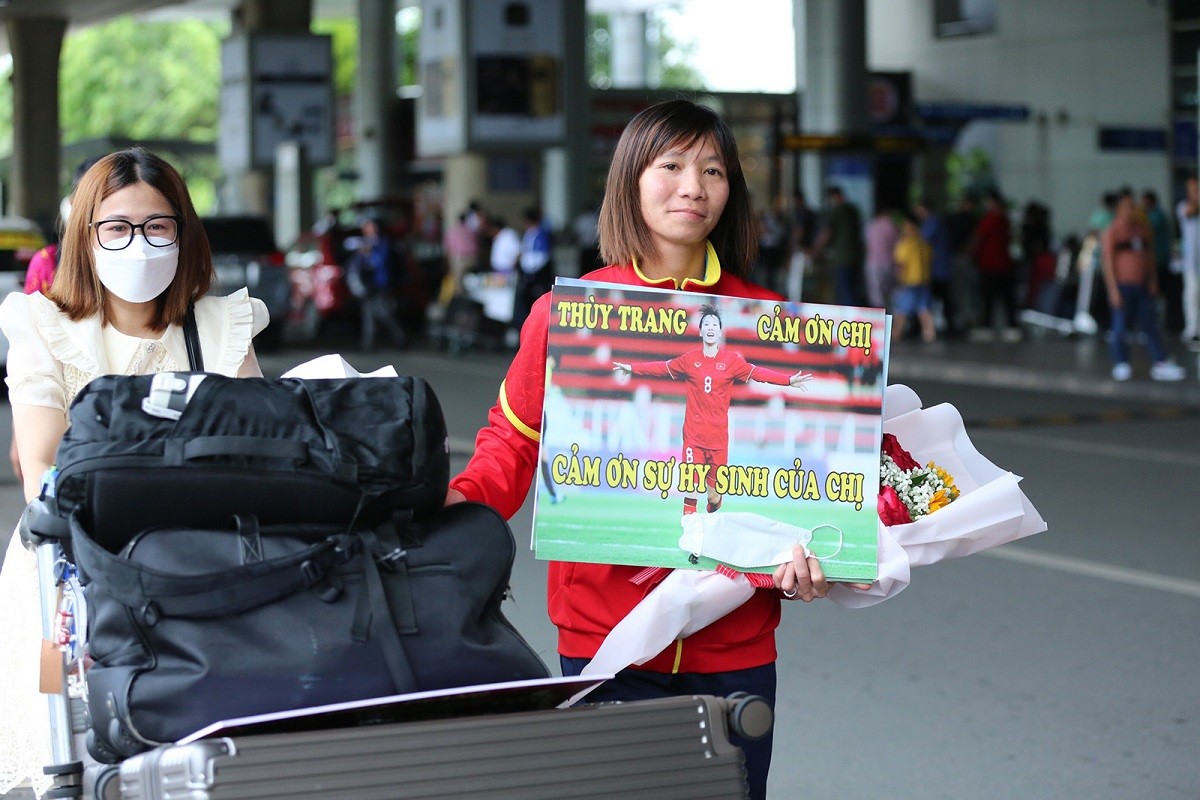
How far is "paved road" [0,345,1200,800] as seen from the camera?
17.0 ft

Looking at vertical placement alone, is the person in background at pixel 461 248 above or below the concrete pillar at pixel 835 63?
below

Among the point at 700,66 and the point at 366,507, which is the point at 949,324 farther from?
the point at 700,66

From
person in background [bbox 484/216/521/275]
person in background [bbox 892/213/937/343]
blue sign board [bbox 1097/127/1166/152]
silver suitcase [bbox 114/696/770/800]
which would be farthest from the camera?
blue sign board [bbox 1097/127/1166/152]

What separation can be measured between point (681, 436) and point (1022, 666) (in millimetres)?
4123

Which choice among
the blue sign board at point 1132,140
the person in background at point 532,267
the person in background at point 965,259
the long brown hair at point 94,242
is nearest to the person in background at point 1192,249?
the person in background at point 965,259

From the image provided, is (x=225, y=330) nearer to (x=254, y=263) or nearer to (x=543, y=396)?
(x=543, y=396)

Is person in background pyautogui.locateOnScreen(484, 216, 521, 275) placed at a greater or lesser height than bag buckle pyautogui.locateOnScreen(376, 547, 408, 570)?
greater

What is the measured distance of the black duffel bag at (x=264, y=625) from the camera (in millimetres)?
2193

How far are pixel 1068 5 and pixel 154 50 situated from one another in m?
51.8

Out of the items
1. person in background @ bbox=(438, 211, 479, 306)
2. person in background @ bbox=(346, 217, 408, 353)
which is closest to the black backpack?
person in background @ bbox=(346, 217, 408, 353)

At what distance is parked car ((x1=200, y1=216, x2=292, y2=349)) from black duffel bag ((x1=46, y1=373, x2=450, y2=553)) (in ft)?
63.5

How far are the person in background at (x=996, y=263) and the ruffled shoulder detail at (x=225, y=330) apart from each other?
68.1 ft

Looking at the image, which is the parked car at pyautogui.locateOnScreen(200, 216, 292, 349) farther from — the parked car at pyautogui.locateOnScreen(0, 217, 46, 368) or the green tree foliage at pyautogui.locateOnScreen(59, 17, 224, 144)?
the green tree foliage at pyautogui.locateOnScreen(59, 17, 224, 144)

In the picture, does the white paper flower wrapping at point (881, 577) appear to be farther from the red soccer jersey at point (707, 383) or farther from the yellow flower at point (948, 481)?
the red soccer jersey at point (707, 383)
